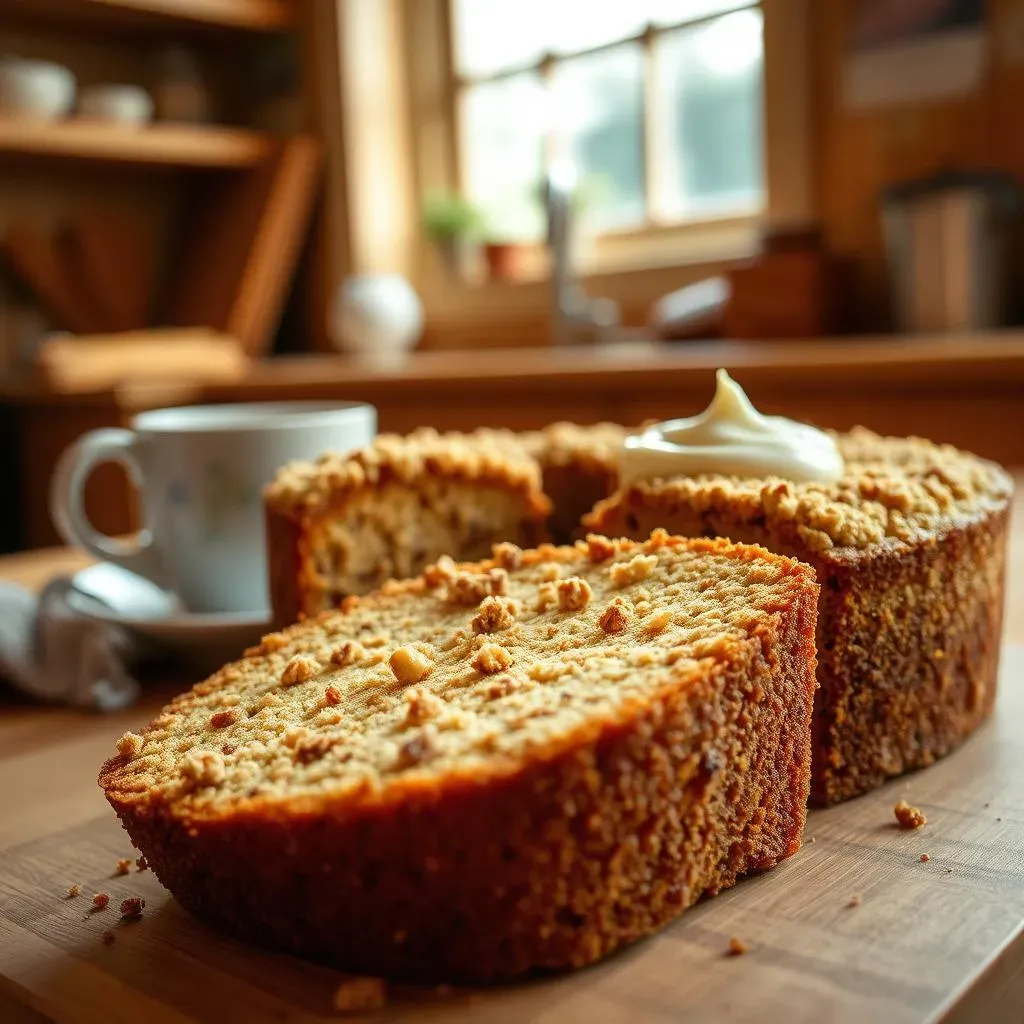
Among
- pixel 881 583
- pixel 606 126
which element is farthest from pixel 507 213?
pixel 881 583

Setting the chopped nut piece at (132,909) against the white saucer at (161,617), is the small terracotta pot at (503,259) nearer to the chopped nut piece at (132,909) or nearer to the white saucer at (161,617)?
the white saucer at (161,617)

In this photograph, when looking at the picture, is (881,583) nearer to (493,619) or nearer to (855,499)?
(855,499)

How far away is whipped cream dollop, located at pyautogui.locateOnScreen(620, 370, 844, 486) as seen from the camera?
979 mm

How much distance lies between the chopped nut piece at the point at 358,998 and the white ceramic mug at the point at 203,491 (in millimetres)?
718

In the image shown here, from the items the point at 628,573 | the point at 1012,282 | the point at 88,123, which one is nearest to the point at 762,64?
the point at 1012,282

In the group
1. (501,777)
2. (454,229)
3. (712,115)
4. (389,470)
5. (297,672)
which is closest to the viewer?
(501,777)

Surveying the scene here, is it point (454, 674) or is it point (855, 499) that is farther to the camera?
point (855, 499)

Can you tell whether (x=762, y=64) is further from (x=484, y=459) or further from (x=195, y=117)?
(x=484, y=459)

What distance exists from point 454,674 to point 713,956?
0.24 meters

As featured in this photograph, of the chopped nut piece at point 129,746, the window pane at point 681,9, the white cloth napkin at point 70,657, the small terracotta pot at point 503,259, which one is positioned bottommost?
the white cloth napkin at point 70,657

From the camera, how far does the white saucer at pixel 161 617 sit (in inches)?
44.2

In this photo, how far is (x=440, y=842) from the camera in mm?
597

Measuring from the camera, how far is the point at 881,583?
0.88 meters

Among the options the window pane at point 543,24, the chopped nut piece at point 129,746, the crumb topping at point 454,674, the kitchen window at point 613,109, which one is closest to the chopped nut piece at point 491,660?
the crumb topping at point 454,674
